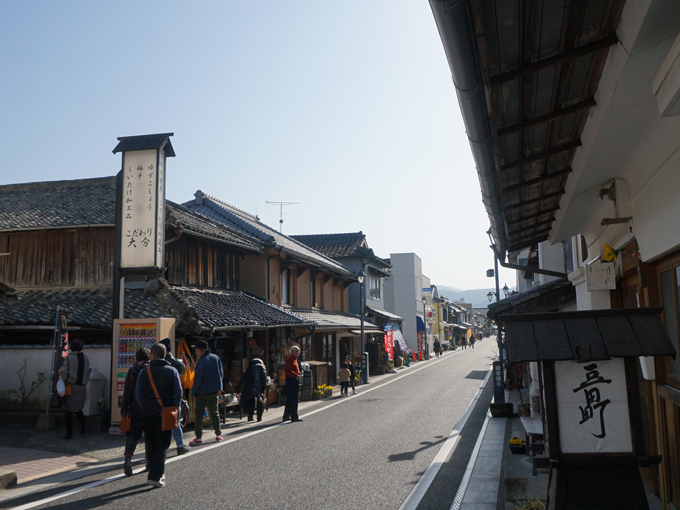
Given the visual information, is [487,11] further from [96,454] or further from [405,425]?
[405,425]

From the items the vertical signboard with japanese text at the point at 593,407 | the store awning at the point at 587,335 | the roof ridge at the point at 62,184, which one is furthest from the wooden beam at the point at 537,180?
the roof ridge at the point at 62,184

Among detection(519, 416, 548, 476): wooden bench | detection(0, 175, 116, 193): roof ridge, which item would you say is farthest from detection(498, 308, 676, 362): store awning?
detection(0, 175, 116, 193): roof ridge

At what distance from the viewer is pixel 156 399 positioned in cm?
753

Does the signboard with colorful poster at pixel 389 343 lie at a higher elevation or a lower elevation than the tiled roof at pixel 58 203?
lower

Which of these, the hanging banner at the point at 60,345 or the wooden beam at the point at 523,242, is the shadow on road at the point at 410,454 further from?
the hanging banner at the point at 60,345

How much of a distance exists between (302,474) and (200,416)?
11.3ft

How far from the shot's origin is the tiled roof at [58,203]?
659 inches

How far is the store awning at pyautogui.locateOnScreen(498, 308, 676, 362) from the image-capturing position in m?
4.03

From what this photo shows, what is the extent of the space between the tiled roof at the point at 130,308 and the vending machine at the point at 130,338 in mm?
1259

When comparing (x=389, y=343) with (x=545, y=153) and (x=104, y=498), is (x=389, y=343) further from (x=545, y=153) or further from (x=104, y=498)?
(x=545, y=153)

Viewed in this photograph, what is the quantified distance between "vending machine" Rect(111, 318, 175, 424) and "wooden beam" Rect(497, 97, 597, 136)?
890cm

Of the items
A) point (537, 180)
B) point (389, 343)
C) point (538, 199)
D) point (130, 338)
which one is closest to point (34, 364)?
point (130, 338)

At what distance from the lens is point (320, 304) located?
93.6 ft

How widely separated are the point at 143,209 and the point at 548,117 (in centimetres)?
1011
